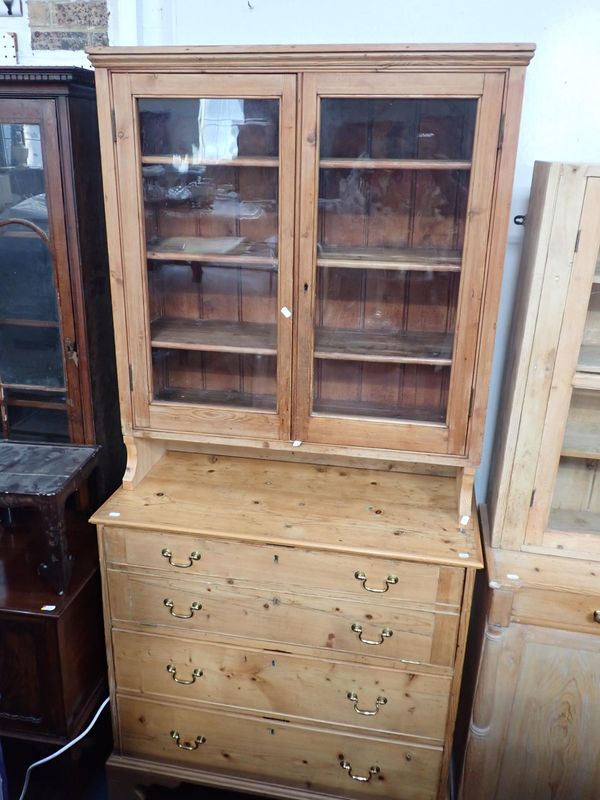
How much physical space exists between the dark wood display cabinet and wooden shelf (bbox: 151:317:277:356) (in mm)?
234

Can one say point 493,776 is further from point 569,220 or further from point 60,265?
point 60,265

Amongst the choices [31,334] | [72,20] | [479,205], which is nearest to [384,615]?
[479,205]

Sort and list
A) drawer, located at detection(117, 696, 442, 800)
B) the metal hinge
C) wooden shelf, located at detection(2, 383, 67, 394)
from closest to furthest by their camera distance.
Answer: the metal hinge, drawer, located at detection(117, 696, 442, 800), wooden shelf, located at detection(2, 383, 67, 394)

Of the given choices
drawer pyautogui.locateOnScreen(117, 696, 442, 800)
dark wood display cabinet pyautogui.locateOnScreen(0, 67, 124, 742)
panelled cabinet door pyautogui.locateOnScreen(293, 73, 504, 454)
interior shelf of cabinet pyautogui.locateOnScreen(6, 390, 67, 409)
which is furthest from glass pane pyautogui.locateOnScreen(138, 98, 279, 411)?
drawer pyautogui.locateOnScreen(117, 696, 442, 800)

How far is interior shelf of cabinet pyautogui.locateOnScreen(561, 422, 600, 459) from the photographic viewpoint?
Answer: 1568mm

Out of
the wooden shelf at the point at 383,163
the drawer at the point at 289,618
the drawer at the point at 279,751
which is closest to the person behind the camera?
the wooden shelf at the point at 383,163

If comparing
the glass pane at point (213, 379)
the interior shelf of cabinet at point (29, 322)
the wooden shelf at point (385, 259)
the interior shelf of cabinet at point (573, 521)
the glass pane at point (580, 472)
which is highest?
the wooden shelf at point (385, 259)

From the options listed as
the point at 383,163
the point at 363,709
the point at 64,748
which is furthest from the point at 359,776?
the point at 383,163

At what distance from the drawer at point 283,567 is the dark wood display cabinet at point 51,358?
9.3 inches

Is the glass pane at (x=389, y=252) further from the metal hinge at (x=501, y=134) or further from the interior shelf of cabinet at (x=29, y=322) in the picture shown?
the interior shelf of cabinet at (x=29, y=322)

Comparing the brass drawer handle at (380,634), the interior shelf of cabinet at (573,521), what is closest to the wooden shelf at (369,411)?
the interior shelf of cabinet at (573,521)

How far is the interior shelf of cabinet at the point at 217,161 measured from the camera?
1497 mm

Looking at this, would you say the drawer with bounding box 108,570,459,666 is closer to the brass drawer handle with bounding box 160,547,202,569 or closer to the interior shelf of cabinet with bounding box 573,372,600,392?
the brass drawer handle with bounding box 160,547,202,569

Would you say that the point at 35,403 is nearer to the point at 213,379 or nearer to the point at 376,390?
the point at 213,379
